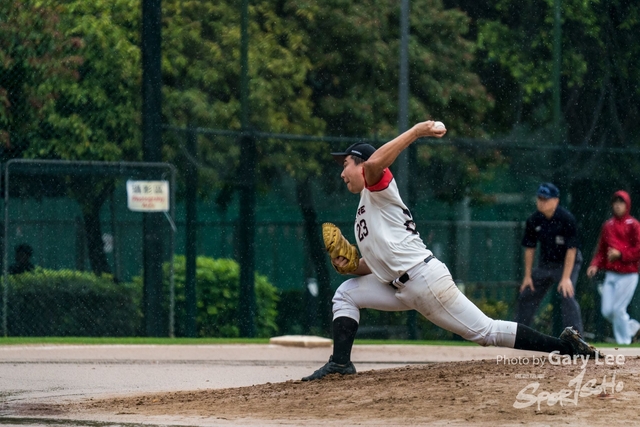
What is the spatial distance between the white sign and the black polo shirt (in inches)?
188

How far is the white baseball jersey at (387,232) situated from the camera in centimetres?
811

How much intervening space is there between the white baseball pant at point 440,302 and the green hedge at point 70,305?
26.0 ft

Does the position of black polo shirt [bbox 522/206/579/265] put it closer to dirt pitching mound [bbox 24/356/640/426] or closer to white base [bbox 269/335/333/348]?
white base [bbox 269/335/333/348]

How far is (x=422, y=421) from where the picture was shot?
6797 mm

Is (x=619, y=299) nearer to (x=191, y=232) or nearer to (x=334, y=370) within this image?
(x=191, y=232)

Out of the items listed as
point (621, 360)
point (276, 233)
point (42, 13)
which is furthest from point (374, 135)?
point (621, 360)

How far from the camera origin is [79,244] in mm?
15797

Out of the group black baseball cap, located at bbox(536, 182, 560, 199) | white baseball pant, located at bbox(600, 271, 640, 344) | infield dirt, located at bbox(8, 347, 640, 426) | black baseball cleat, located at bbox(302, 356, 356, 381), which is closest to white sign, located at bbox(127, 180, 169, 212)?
black baseball cap, located at bbox(536, 182, 560, 199)

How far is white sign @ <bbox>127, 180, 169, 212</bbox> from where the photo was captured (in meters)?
15.8

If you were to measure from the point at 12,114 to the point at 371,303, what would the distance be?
866 centimetres

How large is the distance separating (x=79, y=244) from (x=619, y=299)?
6.61 m

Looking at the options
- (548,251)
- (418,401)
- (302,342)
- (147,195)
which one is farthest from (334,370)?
(147,195)

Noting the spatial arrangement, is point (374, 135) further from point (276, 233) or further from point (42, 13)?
point (42, 13)

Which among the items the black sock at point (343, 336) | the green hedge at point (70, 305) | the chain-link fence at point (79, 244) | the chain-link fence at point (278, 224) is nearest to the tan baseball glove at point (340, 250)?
the black sock at point (343, 336)
